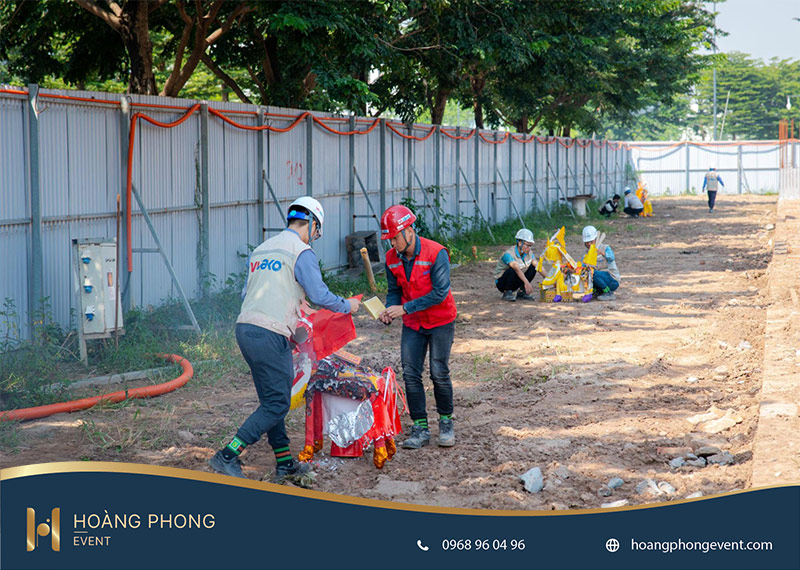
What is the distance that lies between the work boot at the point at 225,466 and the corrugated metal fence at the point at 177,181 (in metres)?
3.69

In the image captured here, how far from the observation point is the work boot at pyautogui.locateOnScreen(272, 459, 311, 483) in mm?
5793

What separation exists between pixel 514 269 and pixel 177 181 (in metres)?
4.83

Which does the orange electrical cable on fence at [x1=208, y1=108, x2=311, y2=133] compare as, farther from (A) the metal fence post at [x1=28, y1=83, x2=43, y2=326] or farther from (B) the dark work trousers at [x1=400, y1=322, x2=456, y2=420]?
(B) the dark work trousers at [x1=400, y1=322, x2=456, y2=420]

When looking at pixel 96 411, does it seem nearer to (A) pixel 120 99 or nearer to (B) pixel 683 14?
A: (A) pixel 120 99

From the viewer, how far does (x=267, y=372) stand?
5453 millimetres

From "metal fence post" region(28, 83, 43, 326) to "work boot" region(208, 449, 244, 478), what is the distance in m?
3.76

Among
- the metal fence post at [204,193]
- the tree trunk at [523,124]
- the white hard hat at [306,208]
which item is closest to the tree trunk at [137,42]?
the metal fence post at [204,193]

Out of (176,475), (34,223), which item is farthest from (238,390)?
(176,475)

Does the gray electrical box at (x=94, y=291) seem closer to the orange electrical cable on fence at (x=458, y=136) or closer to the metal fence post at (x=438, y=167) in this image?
the metal fence post at (x=438, y=167)

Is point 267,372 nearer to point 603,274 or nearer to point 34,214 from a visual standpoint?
point 34,214

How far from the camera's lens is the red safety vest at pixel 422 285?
6312mm

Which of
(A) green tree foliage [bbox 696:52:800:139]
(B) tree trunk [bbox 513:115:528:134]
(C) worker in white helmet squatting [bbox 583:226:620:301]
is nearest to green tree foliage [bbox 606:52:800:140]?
(A) green tree foliage [bbox 696:52:800:139]

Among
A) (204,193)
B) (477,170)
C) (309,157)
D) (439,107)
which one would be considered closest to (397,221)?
(204,193)

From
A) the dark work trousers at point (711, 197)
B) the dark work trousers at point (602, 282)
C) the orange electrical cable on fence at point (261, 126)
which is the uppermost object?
the orange electrical cable on fence at point (261, 126)
